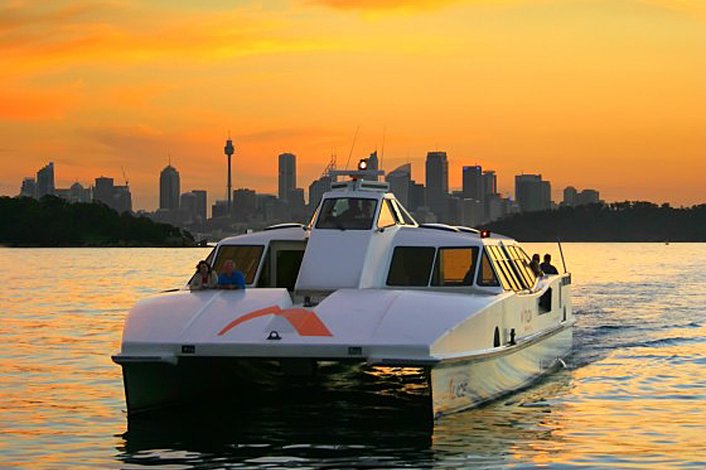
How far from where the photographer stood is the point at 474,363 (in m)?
21.6

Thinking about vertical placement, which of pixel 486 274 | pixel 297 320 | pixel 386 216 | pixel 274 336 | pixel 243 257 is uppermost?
pixel 386 216

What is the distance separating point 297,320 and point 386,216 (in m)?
4.78

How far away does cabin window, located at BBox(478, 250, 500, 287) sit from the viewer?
79.2 feet

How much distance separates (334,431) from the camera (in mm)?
21359

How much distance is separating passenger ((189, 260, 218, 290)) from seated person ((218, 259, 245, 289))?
0.20 metres

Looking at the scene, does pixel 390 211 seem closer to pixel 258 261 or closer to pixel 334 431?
pixel 258 261

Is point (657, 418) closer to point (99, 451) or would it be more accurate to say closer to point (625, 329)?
point (99, 451)

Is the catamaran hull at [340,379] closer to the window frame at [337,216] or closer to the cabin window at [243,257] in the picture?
the cabin window at [243,257]

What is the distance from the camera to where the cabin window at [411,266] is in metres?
24.1

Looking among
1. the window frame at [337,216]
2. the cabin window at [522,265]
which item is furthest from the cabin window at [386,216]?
the cabin window at [522,265]

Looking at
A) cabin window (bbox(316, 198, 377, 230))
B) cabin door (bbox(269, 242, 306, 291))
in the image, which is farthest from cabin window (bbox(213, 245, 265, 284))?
cabin window (bbox(316, 198, 377, 230))

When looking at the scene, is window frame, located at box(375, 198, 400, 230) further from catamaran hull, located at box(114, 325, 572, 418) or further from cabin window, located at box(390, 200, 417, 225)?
catamaran hull, located at box(114, 325, 572, 418)

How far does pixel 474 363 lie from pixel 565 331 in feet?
31.2

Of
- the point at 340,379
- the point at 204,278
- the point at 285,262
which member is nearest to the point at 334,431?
the point at 204,278
